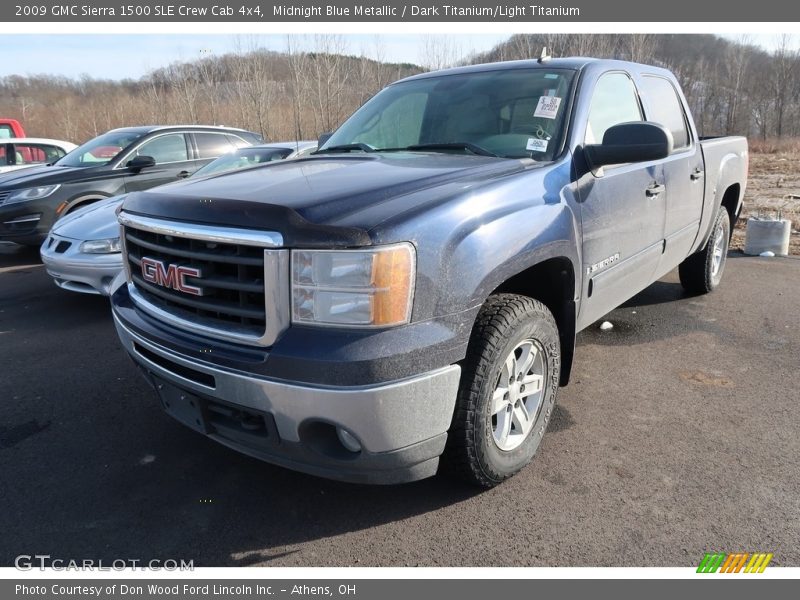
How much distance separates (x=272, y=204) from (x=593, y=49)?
24926 mm

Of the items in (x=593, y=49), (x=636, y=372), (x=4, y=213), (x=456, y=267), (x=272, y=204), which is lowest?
(x=636, y=372)

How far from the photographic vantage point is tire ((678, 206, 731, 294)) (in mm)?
5305

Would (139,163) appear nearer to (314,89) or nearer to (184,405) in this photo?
(184,405)

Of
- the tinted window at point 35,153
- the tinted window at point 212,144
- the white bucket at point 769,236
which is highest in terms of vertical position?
the tinted window at point 212,144

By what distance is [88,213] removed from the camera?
5605 mm

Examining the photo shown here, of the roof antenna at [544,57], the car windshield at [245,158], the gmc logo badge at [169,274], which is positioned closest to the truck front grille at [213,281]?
the gmc logo badge at [169,274]

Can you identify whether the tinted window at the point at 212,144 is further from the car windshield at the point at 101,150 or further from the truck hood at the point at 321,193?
the truck hood at the point at 321,193

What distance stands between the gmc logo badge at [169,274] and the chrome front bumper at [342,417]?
276mm

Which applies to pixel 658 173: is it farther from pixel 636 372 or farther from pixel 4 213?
pixel 4 213

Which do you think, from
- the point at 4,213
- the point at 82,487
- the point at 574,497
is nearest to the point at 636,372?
the point at 574,497

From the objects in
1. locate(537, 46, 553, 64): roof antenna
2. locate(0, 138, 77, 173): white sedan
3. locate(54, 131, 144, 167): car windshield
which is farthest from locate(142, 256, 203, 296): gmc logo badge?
locate(0, 138, 77, 173): white sedan

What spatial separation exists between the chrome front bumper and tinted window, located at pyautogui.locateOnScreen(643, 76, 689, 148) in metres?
2.87

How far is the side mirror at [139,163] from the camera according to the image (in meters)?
7.57

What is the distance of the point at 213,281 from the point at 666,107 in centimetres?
363
